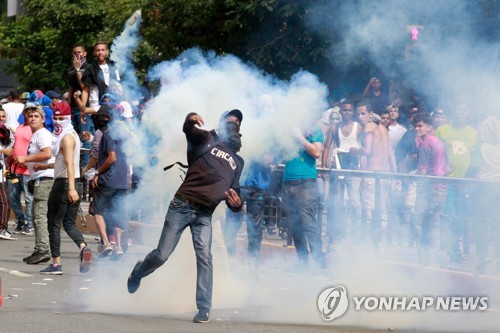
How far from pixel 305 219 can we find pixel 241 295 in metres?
1.80

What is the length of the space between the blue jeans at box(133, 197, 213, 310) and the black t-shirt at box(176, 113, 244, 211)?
0.10m

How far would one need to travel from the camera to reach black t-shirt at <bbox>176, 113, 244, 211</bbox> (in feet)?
31.4

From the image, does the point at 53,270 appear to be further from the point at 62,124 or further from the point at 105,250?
the point at 62,124

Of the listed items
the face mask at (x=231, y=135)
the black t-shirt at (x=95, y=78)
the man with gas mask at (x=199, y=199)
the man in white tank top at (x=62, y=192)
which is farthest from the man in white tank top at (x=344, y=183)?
the black t-shirt at (x=95, y=78)

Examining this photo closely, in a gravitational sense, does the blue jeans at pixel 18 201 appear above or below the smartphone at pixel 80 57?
below

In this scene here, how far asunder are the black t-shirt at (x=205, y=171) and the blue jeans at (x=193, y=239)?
0.10 meters

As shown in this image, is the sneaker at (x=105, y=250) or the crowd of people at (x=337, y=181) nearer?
the crowd of people at (x=337, y=181)

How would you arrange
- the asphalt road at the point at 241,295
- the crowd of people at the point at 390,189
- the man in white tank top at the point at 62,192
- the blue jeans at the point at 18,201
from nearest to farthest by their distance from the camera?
the asphalt road at the point at 241,295 → the crowd of people at the point at 390,189 → the man in white tank top at the point at 62,192 → the blue jeans at the point at 18,201

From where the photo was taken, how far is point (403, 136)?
13336mm

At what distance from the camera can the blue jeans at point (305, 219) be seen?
39.7 feet

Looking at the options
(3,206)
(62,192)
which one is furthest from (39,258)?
(3,206)

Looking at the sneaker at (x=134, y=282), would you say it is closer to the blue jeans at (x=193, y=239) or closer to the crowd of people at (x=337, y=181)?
the blue jeans at (x=193, y=239)

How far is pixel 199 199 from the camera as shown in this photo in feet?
31.3

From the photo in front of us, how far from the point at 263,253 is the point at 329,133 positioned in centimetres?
163
